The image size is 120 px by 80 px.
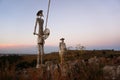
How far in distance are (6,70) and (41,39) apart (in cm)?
723

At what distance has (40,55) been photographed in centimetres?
1380

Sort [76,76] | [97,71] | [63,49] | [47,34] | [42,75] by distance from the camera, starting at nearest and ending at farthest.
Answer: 1. [42,75]
2. [76,76]
3. [97,71]
4. [47,34]
5. [63,49]

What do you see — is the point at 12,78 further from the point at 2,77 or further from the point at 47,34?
the point at 47,34

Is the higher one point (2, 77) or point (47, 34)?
point (47, 34)

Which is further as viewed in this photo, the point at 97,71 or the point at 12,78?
the point at 97,71

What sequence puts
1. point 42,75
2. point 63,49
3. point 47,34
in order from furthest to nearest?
point 63,49 → point 47,34 → point 42,75

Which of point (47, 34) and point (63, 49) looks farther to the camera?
point (63, 49)

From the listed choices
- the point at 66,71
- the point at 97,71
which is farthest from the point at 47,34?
the point at 66,71

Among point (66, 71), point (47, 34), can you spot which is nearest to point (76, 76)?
point (66, 71)

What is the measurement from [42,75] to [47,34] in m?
7.84

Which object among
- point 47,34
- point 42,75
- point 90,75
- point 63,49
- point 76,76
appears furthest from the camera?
point 63,49

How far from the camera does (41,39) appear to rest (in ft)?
44.7

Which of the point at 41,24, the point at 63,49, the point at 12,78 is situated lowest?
the point at 12,78

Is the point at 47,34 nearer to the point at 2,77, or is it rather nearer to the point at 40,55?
the point at 40,55
